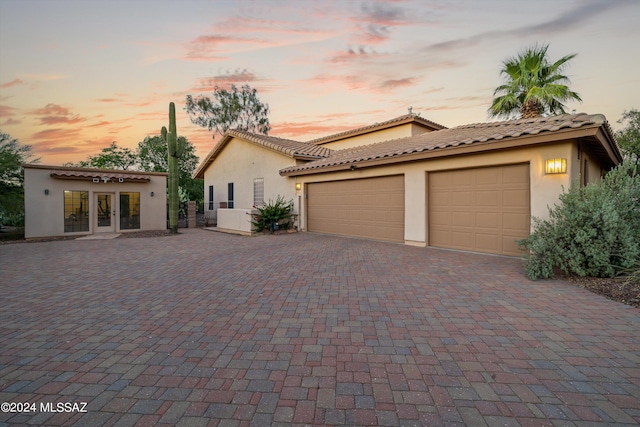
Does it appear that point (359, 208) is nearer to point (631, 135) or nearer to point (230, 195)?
point (230, 195)

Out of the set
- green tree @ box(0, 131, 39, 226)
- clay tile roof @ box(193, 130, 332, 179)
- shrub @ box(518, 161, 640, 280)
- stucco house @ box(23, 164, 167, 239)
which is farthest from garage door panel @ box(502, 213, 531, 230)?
green tree @ box(0, 131, 39, 226)

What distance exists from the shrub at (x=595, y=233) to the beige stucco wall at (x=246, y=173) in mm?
10061

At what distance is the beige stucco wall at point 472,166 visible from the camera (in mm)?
6629

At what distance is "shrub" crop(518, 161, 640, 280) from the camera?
509cm

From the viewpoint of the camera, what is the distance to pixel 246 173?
1730 cm

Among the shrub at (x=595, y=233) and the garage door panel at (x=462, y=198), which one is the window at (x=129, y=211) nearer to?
the garage door panel at (x=462, y=198)

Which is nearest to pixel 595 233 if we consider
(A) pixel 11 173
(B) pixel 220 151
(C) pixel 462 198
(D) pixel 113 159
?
(C) pixel 462 198

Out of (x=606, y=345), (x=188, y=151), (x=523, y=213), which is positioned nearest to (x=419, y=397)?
(x=606, y=345)

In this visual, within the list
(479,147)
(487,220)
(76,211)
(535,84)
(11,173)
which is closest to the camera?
(479,147)

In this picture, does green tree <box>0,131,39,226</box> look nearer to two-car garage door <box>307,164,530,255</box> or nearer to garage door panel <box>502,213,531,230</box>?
two-car garage door <box>307,164,530,255</box>

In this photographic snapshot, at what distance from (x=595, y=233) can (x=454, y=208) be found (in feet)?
11.4

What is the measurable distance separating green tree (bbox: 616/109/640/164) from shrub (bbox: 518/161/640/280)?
26641mm

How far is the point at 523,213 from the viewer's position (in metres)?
7.12

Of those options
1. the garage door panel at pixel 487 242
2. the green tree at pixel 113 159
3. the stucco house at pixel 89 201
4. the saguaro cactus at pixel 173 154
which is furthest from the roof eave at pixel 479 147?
the green tree at pixel 113 159
